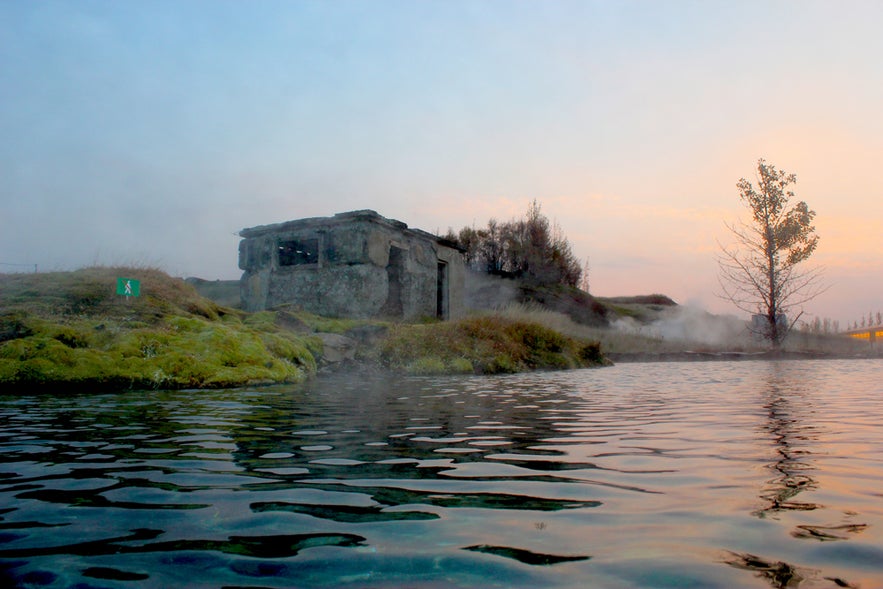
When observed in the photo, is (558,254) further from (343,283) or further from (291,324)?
(291,324)

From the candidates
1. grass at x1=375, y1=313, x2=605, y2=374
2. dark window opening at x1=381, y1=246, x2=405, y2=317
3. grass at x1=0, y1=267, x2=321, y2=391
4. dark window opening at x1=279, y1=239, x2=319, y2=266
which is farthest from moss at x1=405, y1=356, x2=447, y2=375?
dark window opening at x1=279, y1=239, x2=319, y2=266

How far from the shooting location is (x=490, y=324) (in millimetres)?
18344

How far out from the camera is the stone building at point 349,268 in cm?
2047

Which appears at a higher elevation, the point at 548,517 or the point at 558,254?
the point at 558,254

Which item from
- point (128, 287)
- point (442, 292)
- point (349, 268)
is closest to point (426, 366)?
point (128, 287)

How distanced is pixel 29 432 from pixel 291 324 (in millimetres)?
11643

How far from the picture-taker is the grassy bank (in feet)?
29.5

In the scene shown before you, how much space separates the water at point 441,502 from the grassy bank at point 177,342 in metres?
3.93

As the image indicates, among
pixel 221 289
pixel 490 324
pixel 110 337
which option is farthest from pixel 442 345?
pixel 221 289

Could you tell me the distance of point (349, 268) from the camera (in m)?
20.6

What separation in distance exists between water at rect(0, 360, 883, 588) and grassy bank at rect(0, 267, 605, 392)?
3.93 meters

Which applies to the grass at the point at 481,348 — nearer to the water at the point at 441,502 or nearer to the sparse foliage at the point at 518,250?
the water at the point at 441,502

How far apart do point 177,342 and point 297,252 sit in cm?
1224

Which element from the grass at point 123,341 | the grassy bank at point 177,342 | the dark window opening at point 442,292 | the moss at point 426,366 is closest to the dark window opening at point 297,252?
the grassy bank at point 177,342
